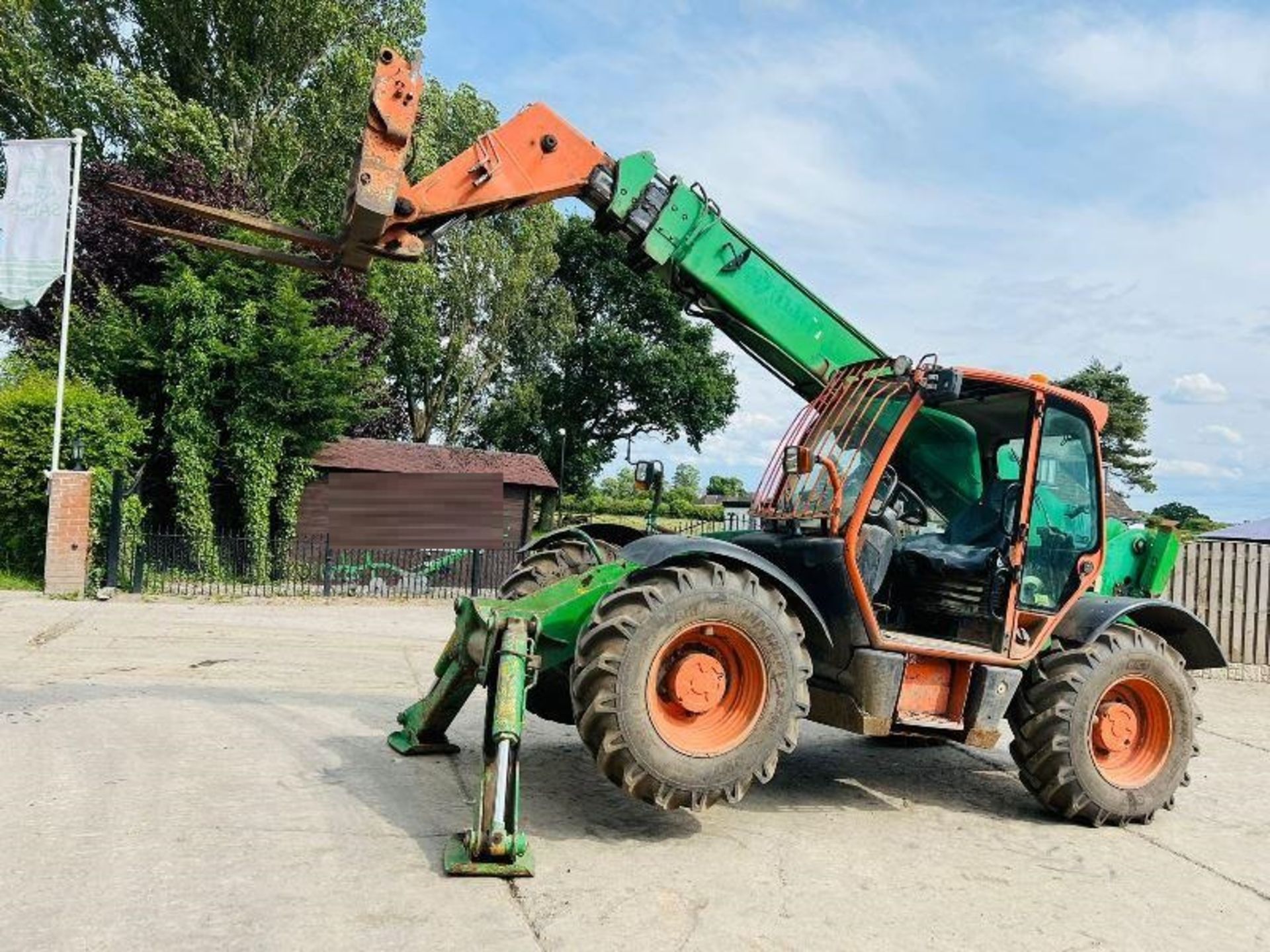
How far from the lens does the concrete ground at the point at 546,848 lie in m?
3.96

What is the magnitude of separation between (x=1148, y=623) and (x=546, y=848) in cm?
438

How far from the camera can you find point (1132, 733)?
6.24 metres

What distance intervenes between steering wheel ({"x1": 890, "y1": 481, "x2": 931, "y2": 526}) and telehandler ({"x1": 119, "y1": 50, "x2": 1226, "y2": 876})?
0.6 inches

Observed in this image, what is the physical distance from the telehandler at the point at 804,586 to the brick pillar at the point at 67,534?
38.4 ft

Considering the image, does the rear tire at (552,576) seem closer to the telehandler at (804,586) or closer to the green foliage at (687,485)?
the telehandler at (804,586)

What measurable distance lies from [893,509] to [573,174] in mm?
3099

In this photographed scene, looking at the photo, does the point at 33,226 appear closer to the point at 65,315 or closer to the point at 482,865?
the point at 65,315

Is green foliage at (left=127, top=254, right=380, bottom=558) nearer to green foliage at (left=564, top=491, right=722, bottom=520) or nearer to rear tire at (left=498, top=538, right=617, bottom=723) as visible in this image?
rear tire at (left=498, top=538, right=617, bottom=723)

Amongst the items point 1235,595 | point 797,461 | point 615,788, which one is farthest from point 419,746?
point 1235,595

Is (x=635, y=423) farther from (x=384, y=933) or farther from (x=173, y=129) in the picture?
(x=384, y=933)

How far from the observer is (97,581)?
1670cm

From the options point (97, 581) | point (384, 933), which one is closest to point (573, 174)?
point (384, 933)

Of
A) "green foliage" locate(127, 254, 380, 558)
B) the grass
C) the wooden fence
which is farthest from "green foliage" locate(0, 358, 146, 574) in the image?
the wooden fence

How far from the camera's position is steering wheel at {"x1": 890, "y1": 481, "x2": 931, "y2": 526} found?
280 inches
